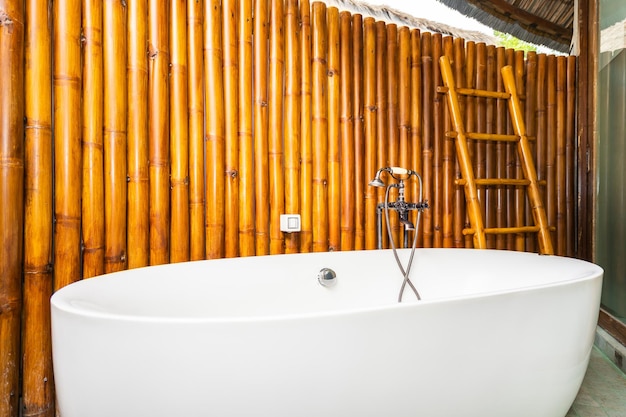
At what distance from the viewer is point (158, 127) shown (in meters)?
1.55

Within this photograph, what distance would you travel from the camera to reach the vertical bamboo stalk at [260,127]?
1.75 meters

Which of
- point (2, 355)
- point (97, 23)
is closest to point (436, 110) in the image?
point (97, 23)

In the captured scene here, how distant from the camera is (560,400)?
3.48ft

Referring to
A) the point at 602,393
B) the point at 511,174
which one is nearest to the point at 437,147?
the point at 511,174

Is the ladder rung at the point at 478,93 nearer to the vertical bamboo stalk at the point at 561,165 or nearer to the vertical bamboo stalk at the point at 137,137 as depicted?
the vertical bamboo stalk at the point at 561,165

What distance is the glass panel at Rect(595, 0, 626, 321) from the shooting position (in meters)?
1.90

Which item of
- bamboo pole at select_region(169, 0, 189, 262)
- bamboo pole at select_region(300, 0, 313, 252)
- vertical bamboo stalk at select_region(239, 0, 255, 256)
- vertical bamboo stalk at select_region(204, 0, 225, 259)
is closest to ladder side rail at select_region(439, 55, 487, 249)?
bamboo pole at select_region(300, 0, 313, 252)

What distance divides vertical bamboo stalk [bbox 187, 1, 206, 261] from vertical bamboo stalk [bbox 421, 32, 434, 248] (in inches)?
50.3

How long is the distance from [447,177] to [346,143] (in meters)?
0.69

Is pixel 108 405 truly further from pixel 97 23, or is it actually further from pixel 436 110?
pixel 436 110

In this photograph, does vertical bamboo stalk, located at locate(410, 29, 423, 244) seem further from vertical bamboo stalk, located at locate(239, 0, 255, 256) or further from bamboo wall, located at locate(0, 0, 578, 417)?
vertical bamboo stalk, located at locate(239, 0, 255, 256)

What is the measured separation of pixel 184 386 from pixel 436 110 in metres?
2.00

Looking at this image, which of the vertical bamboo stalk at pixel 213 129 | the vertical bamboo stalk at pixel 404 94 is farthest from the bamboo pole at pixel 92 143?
the vertical bamboo stalk at pixel 404 94

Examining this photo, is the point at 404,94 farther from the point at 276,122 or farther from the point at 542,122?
the point at 542,122
